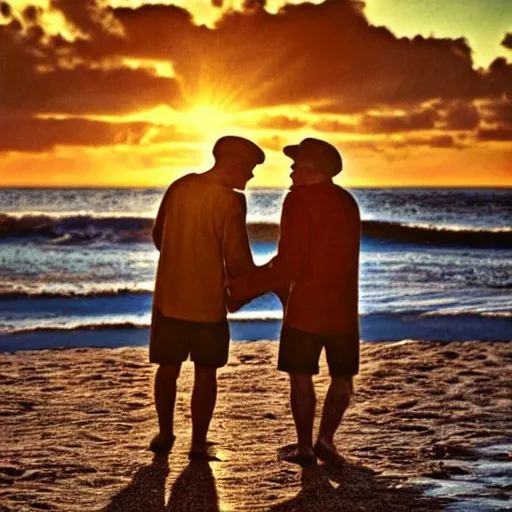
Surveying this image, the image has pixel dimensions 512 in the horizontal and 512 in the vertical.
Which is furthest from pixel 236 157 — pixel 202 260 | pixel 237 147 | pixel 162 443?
pixel 162 443

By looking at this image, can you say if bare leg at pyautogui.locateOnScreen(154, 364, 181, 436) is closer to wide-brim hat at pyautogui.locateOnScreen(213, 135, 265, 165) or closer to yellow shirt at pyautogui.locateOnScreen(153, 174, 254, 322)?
yellow shirt at pyautogui.locateOnScreen(153, 174, 254, 322)

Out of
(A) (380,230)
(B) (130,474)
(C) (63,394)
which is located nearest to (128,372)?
(C) (63,394)

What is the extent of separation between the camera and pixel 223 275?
19.1ft

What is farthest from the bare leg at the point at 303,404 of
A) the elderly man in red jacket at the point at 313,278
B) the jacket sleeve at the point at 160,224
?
the jacket sleeve at the point at 160,224

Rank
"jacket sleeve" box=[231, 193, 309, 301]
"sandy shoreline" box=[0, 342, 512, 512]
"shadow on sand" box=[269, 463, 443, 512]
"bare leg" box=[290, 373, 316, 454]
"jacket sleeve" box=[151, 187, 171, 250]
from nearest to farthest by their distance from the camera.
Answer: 1. "shadow on sand" box=[269, 463, 443, 512]
2. "sandy shoreline" box=[0, 342, 512, 512]
3. "jacket sleeve" box=[231, 193, 309, 301]
4. "bare leg" box=[290, 373, 316, 454]
5. "jacket sleeve" box=[151, 187, 171, 250]

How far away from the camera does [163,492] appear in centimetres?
514

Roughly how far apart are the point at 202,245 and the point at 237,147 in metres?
0.58

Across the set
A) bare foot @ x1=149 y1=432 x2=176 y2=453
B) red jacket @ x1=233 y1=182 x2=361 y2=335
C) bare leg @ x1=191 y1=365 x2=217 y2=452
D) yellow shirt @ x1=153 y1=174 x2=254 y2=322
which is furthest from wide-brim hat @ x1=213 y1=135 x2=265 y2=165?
bare foot @ x1=149 y1=432 x2=176 y2=453

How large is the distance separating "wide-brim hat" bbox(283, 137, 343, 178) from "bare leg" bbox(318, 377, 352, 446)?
3.82ft

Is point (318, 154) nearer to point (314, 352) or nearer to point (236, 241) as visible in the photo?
point (236, 241)

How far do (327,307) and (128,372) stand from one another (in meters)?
3.82

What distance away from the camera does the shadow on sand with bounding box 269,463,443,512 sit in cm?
488

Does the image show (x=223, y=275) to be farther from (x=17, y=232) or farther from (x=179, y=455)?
(x=17, y=232)

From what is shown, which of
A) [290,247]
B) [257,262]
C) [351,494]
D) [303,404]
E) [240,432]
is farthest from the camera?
[257,262]
